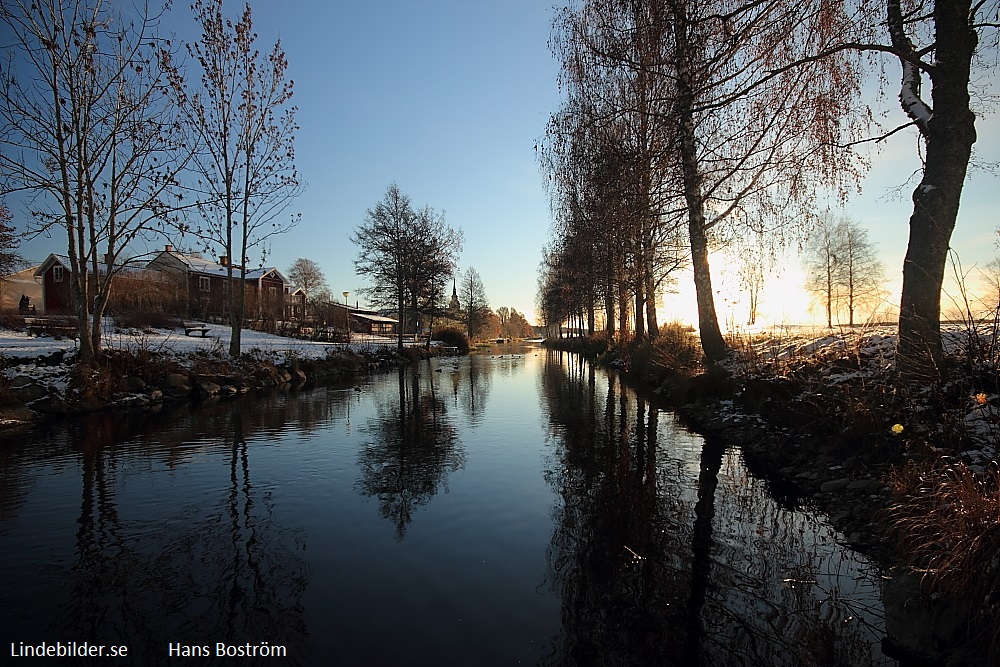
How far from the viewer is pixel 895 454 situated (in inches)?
214

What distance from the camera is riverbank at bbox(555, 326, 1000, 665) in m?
3.08

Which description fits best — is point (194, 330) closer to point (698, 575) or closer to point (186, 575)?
point (186, 575)

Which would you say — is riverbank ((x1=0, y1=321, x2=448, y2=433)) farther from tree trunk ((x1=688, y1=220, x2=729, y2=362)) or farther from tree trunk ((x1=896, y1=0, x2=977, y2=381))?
tree trunk ((x1=896, y1=0, x2=977, y2=381))

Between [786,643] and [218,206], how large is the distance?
881 inches

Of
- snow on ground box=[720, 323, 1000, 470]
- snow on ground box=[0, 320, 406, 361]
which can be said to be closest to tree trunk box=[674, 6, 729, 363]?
snow on ground box=[720, 323, 1000, 470]

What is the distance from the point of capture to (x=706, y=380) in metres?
11.8

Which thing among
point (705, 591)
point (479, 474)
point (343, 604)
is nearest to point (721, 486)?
point (705, 591)

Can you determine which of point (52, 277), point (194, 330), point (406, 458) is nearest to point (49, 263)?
point (52, 277)

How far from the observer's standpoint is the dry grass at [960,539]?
2.88 meters

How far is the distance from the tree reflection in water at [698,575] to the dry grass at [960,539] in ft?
1.82

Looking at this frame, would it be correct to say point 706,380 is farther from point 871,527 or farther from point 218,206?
point 218,206

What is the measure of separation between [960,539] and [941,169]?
232 inches

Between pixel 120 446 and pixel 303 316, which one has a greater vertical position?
pixel 303 316

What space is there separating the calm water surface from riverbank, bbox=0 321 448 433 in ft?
13.4
